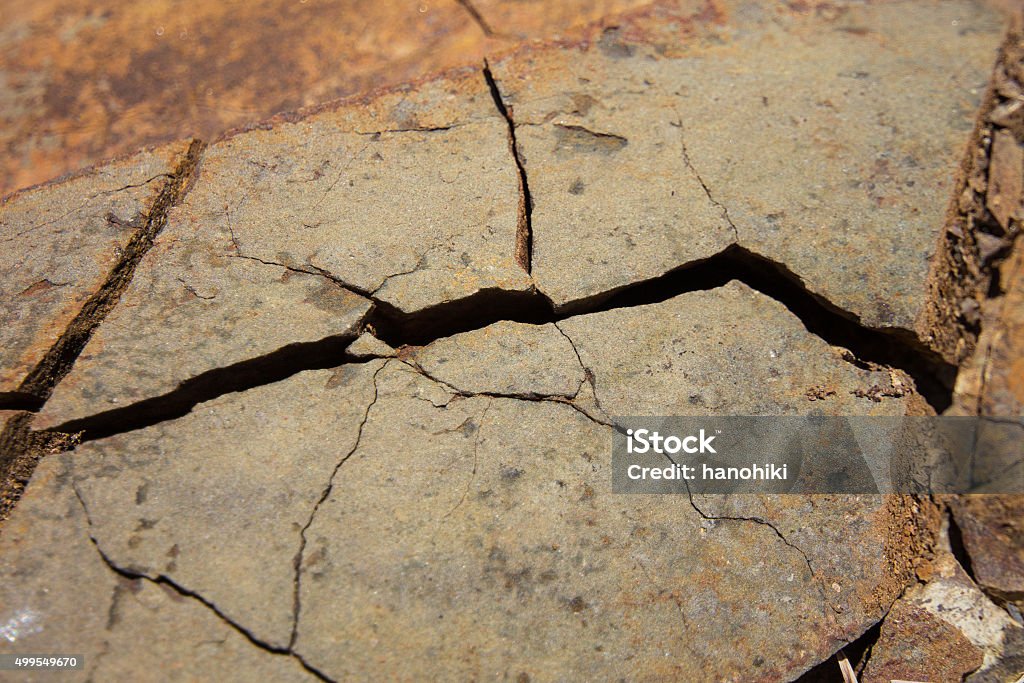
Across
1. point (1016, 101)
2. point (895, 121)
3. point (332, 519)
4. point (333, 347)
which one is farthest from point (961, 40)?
point (332, 519)

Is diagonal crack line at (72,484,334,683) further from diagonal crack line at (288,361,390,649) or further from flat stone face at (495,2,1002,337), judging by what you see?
flat stone face at (495,2,1002,337)

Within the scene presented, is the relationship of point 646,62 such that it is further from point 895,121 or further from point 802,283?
point 802,283

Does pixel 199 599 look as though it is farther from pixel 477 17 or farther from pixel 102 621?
pixel 477 17

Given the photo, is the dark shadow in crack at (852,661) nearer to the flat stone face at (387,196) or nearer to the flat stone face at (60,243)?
the flat stone face at (387,196)

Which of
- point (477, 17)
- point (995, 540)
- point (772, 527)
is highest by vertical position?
point (477, 17)

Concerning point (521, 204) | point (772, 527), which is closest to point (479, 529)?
point (772, 527)

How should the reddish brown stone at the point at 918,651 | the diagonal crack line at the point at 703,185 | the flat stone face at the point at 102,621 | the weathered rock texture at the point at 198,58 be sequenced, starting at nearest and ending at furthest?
the flat stone face at the point at 102,621, the reddish brown stone at the point at 918,651, the diagonal crack line at the point at 703,185, the weathered rock texture at the point at 198,58

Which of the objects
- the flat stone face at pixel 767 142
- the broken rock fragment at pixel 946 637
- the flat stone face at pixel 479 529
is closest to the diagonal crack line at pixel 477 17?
the flat stone face at pixel 767 142
